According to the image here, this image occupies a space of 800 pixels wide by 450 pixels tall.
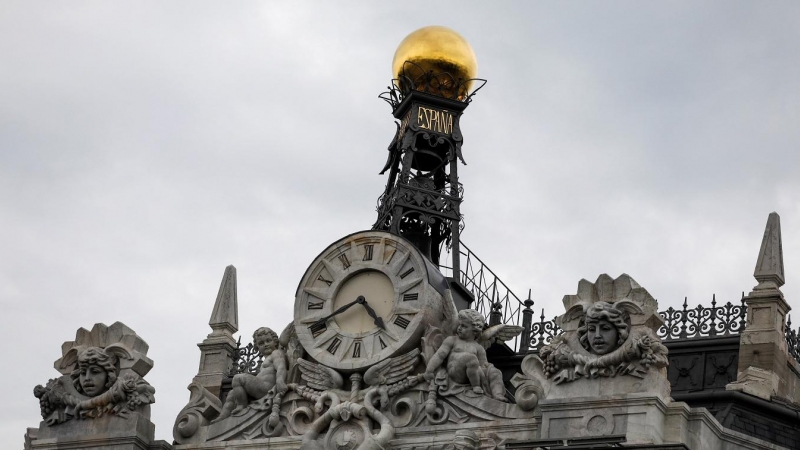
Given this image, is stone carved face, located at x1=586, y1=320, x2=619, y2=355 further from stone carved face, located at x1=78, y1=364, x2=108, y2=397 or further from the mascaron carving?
stone carved face, located at x1=78, y1=364, x2=108, y2=397

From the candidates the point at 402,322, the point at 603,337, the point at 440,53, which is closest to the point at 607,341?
the point at 603,337

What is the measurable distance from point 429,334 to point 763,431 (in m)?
5.27

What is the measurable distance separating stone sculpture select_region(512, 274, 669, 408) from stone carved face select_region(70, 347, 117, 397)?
7.45m

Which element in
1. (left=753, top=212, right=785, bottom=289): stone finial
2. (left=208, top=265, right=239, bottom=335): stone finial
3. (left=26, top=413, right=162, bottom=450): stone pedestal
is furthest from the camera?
(left=208, top=265, right=239, bottom=335): stone finial

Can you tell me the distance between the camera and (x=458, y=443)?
107 ft

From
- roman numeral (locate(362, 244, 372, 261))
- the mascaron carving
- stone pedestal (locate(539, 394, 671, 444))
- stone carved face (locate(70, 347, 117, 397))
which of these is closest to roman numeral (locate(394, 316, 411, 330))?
roman numeral (locate(362, 244, 372, 261))

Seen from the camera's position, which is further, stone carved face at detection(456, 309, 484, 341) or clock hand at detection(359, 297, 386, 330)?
clock hand at detection(359, 297, 386, 330)

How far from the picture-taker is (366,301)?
114 ft

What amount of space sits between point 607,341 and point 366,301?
467 cm

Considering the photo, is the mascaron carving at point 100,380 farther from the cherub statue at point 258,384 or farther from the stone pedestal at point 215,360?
the stone pedestal at point 215,360

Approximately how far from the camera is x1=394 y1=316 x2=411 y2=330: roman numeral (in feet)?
112

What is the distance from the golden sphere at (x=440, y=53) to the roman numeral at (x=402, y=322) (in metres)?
8.55

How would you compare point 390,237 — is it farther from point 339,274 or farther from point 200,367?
point 200,367

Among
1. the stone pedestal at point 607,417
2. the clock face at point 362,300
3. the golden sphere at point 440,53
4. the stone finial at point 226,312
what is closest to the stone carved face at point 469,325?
the clock face at point 362,300
